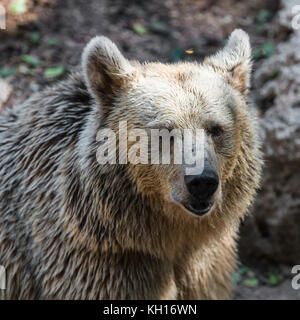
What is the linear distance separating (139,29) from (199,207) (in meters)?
4.82

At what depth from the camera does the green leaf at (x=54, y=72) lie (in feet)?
24.2

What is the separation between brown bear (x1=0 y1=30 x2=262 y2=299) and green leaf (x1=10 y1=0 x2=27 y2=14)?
3244 mm

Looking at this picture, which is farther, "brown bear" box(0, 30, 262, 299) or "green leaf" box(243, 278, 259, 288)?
"green leaf" box(243, 278, 259, 288)

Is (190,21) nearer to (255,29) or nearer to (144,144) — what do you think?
(255,29)

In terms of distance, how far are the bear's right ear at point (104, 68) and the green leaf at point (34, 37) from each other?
373 centimetres

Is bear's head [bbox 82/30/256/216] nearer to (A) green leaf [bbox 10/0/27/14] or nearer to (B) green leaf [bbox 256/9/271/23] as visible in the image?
(A) green leaf [bbox 10/0/27/14]

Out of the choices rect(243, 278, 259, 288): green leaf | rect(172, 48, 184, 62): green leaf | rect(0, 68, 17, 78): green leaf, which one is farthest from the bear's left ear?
→ rect(0, 68, 17, 78): green leaf

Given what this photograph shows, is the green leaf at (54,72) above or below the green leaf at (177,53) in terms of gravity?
below

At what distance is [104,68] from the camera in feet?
14.3

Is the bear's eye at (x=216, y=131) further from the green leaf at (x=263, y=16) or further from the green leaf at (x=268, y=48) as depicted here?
the green leaf at (x=263, y=16)

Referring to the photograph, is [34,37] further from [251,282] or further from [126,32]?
[251,282]

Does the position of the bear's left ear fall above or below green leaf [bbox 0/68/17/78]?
below

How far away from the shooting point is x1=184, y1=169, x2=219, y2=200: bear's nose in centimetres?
379

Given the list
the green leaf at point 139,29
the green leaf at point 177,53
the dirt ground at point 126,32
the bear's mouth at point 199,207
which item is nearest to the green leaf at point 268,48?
the dirt ground at point 126,32
